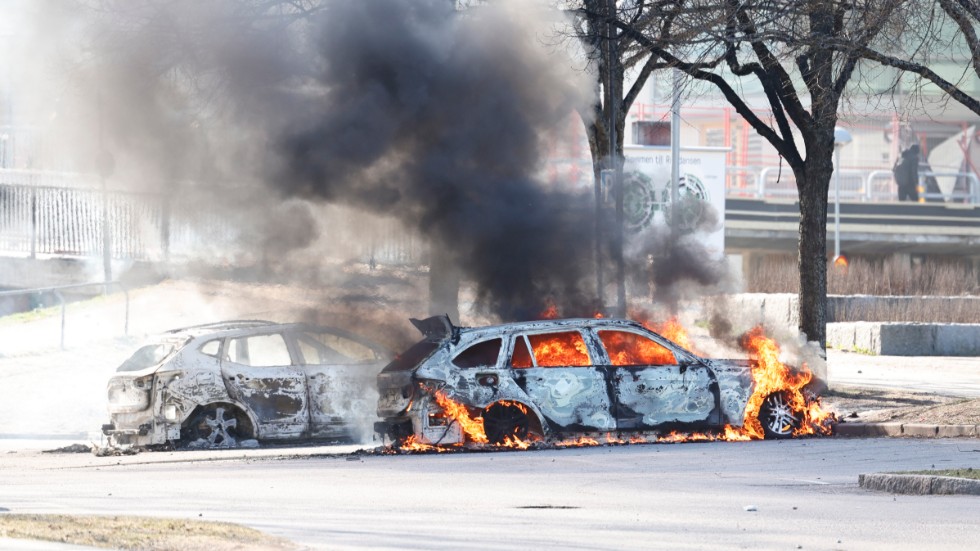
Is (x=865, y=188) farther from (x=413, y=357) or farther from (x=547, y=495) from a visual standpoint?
(x=547, y=495)

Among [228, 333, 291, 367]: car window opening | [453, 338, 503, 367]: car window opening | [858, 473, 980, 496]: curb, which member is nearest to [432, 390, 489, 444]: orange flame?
[453, 338, 503, 367]: car window opening

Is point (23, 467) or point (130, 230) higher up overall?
point (130, 230)

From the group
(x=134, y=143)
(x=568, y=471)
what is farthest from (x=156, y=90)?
(x=568, y=471)

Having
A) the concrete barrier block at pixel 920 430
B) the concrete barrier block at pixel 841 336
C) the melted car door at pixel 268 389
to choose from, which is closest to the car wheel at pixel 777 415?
the concrete barrier block at pixel 920 430

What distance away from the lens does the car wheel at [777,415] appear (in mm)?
14055

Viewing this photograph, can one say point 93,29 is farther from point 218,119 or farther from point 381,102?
point 381,102

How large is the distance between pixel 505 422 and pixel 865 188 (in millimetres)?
35390

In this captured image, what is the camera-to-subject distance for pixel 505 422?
13.3 meters

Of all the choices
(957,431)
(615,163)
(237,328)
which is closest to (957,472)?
(957,431)

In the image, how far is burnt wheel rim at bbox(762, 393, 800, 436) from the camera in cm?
1407

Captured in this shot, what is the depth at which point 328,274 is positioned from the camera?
57.9 ft

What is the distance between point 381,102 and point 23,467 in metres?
6.09

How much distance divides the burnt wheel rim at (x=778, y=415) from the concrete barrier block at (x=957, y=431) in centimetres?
159

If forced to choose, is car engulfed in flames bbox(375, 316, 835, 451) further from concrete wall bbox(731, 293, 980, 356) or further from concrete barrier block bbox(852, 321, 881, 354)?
concrete barrier block bbox(852, 321, 881, 354)
